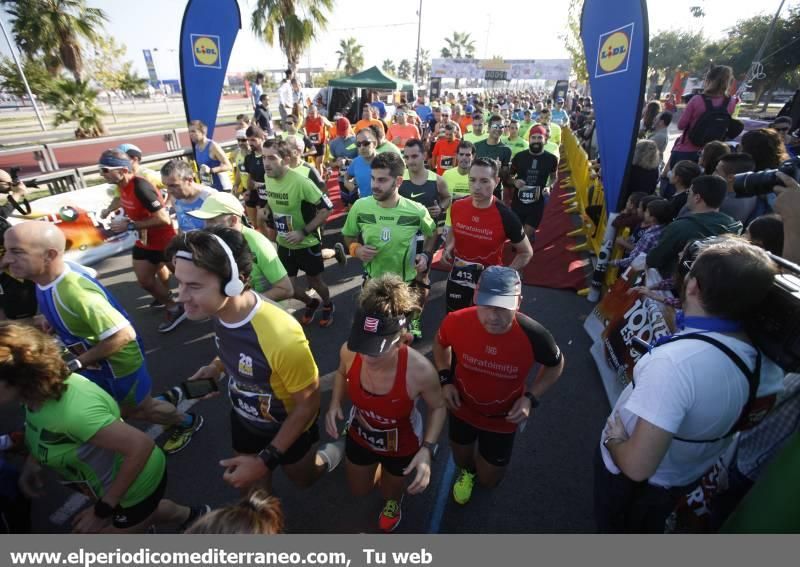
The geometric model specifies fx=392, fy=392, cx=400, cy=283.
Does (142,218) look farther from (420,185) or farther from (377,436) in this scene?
(377,436)

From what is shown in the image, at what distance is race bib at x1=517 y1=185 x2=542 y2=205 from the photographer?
637 centimetres

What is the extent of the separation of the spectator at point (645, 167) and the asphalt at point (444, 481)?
2.67 meters

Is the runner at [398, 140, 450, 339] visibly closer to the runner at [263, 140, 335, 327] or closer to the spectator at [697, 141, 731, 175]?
the runner at [263, 140, 335, 327]

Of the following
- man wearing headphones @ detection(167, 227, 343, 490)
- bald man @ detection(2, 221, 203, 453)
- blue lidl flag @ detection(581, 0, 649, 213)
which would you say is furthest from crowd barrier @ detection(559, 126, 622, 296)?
bald man @ detection(2, 221, 203, 453)

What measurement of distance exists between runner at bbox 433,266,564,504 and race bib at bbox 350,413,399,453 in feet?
1.54

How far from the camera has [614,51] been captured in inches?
182

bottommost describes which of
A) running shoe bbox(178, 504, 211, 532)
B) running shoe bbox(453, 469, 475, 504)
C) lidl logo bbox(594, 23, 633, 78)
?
running shoe bbox(453, 469, 475, 504)

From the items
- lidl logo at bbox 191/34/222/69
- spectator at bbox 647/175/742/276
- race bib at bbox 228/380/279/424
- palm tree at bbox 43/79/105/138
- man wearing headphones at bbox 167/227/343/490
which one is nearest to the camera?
man wearing headphones at bbox 167/227/343/490

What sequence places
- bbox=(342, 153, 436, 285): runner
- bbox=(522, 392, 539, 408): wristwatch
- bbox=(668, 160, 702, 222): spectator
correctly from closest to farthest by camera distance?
bbox=(522, 392, 539, 408): wristwatch, bbox=(342, 153, 436, 285): runner, bbox=(668, 160, 702, 222): spectator

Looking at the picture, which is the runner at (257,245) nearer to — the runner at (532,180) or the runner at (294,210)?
the runner at (294,210)

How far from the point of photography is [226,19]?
8172mm

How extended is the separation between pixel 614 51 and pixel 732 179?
→ 201cm
